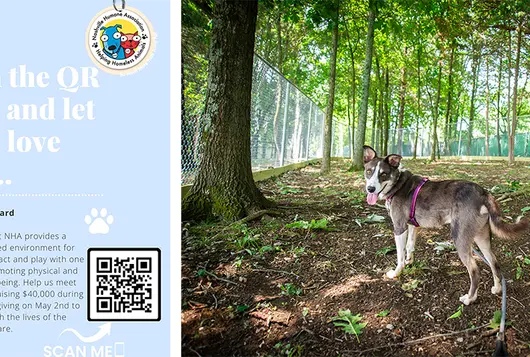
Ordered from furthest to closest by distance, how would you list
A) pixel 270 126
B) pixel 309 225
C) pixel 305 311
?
1. pixel 270 126
2. pixel 309 225
3. pixel 305 311

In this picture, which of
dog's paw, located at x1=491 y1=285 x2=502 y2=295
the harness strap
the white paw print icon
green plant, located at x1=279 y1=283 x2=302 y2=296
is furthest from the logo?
dog's paw, located at x1=491 y1=285 x2=502 y2=295

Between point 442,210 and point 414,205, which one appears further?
point 414,205

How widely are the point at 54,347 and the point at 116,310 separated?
0.94 ft

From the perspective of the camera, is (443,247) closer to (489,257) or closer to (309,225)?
(489,257)

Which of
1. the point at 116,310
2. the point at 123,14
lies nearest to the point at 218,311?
the point at 116,310

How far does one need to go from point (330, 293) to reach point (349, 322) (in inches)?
20.5

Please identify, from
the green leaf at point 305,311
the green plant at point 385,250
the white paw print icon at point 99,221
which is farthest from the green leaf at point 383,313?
the white paw print icon at point 99,221

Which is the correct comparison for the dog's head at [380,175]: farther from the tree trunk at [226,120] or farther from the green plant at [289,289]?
the tree trunk at [226,120]

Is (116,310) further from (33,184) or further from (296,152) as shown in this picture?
(296,152)

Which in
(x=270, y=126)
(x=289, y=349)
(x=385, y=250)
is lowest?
(x=289, y=349)

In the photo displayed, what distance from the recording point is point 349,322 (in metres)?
2.70

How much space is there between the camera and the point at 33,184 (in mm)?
1688

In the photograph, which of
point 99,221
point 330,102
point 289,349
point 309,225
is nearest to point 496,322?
point 289,349

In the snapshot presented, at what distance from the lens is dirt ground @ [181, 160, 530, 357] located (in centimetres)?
256
